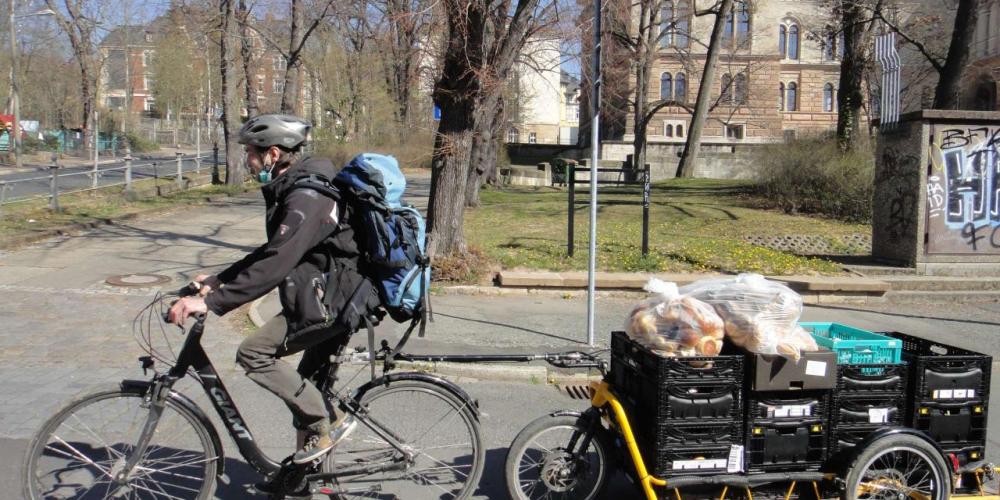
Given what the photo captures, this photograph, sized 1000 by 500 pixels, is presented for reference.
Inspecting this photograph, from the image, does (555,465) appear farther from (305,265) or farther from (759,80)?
(759,80)

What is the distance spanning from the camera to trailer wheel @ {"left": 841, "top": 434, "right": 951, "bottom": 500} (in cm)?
408

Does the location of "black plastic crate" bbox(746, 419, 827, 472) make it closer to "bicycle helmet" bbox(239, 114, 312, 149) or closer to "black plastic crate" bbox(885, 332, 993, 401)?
"black plastic crate" bbox(885, 332, 993, 401)

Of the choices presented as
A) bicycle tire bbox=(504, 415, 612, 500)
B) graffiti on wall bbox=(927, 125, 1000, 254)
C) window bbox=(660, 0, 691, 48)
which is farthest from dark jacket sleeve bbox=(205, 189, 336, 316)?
window bbox=(660, 0, 691, 48)

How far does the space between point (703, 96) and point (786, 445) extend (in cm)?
2568

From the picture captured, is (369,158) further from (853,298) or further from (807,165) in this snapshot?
(807,165)

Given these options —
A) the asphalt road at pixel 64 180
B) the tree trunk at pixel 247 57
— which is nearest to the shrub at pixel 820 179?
the asphalt road at pixel 64 180

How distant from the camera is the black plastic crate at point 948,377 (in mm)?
4227

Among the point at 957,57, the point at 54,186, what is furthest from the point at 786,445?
the point at 54,186

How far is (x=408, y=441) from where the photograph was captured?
4.19 meters

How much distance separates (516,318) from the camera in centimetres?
970

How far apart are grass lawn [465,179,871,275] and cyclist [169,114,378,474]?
815cm

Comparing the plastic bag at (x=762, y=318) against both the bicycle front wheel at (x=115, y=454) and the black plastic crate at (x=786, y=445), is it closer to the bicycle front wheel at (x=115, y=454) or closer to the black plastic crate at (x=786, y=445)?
the black plastic crate at (x=786, y=445)

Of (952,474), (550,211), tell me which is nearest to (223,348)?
(952,474)

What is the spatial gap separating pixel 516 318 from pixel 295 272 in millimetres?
6043
